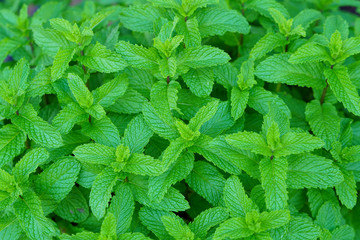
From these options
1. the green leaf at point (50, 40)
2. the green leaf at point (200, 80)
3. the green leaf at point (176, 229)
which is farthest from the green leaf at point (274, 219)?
the green leaf at point (50, 40)

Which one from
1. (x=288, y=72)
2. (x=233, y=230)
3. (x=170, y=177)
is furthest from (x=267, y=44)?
(x=233, y=230)

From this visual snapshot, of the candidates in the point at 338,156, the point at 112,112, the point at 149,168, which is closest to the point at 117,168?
A: the point at 149,168

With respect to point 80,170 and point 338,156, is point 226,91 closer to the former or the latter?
point 338,156

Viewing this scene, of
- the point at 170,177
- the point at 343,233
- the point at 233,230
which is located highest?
the point at 170,177

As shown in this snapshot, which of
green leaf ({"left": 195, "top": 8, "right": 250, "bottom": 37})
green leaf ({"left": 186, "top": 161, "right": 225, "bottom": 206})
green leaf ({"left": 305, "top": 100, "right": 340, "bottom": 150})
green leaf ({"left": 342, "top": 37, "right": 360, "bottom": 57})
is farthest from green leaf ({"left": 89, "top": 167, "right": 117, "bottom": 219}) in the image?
green leaf ({"left": 342, "top": 37, "right": 360, "bottom": 57})

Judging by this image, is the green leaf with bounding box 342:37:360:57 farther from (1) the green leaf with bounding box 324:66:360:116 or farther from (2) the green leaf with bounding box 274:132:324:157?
(2) the green leaf with bounding box 274:132:324:157

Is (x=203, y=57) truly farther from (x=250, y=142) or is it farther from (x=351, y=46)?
(x=351, y=46)

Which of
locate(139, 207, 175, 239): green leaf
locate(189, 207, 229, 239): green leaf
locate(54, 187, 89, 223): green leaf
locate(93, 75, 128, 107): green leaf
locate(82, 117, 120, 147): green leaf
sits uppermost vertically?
locate(93, 75, 128, 107): green leaf
